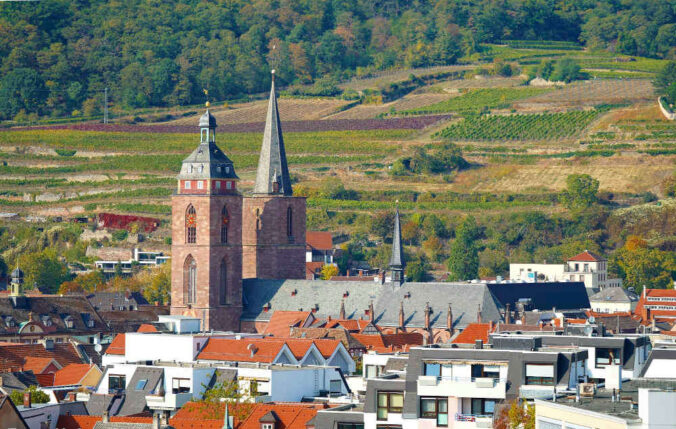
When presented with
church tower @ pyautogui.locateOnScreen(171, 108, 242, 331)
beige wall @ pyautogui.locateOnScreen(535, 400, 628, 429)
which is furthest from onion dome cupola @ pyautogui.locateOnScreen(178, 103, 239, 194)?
beige wall @ pyautogui.locateOnScreen(535, 400, 628, 429)

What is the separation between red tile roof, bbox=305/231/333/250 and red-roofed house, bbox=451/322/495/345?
52169 mm

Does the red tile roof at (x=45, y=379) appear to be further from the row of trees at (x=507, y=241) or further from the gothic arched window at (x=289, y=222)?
the row of trees at (x=507, y=241)

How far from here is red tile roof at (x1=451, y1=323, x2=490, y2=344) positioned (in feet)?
233

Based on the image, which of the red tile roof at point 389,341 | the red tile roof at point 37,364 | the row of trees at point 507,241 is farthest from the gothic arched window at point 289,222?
the red tile roof at point 37,364

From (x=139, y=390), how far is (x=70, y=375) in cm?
871

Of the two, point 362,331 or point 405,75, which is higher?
point 405,75

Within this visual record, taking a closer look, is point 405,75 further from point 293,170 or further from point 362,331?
point 362,331

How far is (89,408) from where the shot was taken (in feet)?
163

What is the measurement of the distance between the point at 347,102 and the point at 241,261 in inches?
3543

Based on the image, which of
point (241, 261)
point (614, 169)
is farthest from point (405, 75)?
point (241, 261)

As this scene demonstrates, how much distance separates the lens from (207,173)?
3639 inches

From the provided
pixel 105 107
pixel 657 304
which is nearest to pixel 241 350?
pixel 657 304

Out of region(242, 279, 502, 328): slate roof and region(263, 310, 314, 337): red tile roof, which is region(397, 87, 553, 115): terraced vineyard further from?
region(263, 310, 314, 337): red tile roof

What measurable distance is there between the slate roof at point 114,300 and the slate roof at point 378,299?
41.0ft
